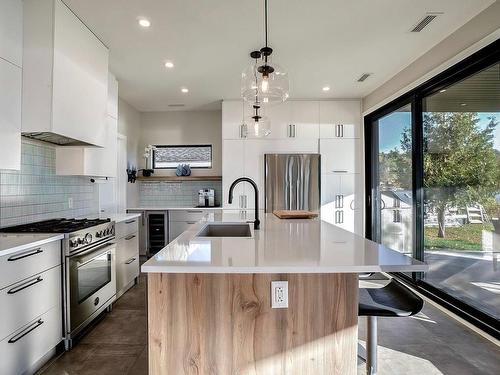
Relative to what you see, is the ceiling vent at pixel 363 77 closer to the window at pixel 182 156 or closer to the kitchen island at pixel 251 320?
the window at pixel 182 156

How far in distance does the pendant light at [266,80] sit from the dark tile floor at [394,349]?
2.09m

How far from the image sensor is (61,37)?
237cm

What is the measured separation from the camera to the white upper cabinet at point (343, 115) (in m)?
4.89

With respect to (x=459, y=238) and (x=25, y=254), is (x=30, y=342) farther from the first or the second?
(x=459, y=238)

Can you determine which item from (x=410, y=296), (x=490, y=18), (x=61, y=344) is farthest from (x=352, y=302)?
(x=490, y=18)

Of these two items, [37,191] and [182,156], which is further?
[182,156]

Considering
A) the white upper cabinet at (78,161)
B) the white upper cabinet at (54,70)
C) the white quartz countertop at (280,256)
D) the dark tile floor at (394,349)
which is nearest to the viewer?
the white quartz countertop at (280,256)

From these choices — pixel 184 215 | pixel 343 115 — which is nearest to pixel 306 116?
pixel 343 115

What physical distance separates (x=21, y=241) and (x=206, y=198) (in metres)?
3.47

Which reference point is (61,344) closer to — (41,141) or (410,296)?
(41,141)

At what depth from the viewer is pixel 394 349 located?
2.28 meters

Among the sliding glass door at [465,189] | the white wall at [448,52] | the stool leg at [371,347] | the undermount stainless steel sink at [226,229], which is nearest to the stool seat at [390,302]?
the stool leg at [371,347]

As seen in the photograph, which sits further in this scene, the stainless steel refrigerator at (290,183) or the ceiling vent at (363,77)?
the stainless steel refrigerator at (290,183)

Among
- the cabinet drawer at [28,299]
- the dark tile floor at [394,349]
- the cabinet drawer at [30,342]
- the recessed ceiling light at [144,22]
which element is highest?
the recessed ceiling light at [144,22]
